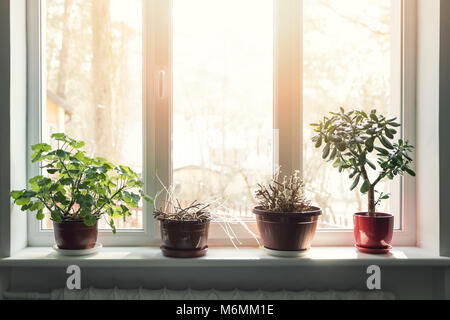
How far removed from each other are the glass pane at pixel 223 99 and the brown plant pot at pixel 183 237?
0.89 feet

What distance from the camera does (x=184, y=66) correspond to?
1790mm

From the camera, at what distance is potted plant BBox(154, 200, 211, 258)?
59.4 inches

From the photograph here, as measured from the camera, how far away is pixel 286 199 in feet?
5.13

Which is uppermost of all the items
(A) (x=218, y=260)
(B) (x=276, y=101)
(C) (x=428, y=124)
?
(B) (x=276, y=101)

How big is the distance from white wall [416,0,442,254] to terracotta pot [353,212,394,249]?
23 cm

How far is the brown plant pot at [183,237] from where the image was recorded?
151 centimetres

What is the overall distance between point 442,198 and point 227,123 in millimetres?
1041

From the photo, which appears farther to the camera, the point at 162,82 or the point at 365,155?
the point at 162,82

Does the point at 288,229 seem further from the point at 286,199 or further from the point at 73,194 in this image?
the point at 73,194

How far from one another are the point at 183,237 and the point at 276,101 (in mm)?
800

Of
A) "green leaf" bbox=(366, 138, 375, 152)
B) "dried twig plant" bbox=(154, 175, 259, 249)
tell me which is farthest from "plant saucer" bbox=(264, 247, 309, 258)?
"green leaf" bbox=(366, 138, 375, 152)

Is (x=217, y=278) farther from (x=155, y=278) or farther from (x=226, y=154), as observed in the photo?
(x=226, y=154)

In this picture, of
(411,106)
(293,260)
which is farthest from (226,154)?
(411,106)

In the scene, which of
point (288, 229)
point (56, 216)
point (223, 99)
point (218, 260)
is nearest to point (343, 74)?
point (223, 99)
